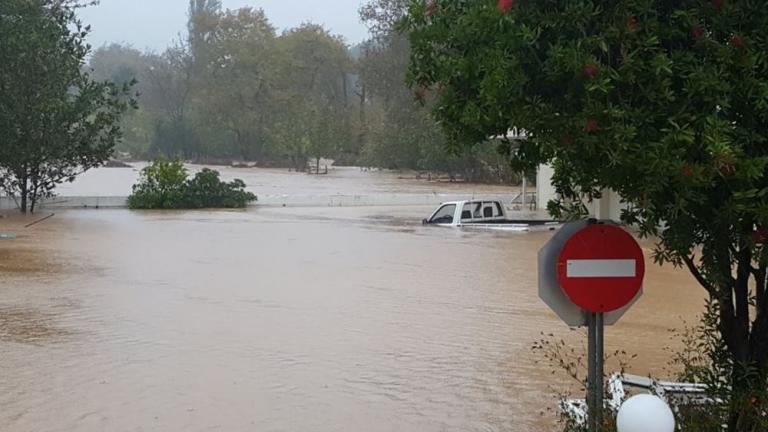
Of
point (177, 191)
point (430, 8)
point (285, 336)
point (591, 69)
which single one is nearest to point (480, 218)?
point (177, 191)

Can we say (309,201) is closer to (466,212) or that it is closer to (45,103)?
(466,212)

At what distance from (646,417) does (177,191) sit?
113 feet

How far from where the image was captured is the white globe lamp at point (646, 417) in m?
4.30

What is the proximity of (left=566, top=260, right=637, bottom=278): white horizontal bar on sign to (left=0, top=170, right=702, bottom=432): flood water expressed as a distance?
265 centimetres

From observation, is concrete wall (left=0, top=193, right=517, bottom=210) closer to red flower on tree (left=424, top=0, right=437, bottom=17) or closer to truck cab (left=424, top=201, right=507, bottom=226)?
truck cab (left=424, top=201, right=507, bottom=226)

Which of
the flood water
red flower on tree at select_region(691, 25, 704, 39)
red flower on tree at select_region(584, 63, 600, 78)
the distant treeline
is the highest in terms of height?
the distant treeline

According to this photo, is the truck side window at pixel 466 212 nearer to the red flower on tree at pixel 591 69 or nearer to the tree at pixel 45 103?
the tree at pixel 45 103

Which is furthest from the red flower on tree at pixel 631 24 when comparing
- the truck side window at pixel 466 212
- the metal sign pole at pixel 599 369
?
the truck side window at pixel 466 212

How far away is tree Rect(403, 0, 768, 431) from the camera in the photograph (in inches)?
167

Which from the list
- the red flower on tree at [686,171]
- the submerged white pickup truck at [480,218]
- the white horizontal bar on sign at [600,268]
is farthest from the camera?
the submerged white pickup truck at [480,218]

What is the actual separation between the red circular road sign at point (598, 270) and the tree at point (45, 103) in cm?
2698

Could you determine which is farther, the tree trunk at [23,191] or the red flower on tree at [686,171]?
the tree trunk at [23,191]

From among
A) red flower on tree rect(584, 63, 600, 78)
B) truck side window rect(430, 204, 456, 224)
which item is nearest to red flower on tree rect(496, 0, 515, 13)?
red flower on tree rect(584, 63, 600, 78)

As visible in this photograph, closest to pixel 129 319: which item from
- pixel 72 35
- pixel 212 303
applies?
pixel 212 303
